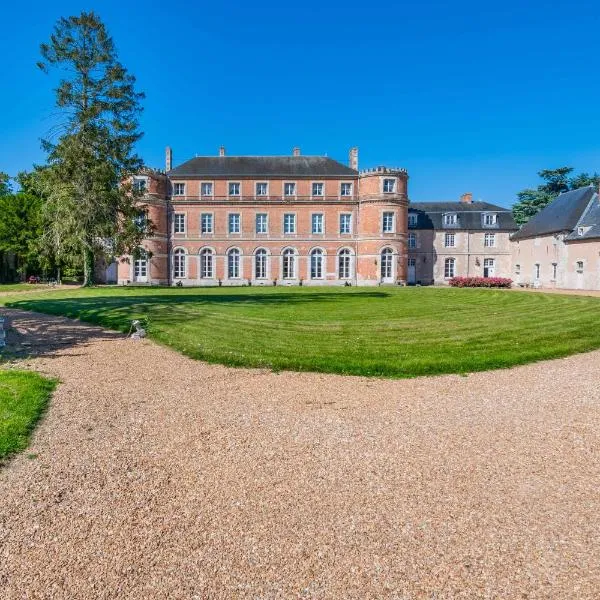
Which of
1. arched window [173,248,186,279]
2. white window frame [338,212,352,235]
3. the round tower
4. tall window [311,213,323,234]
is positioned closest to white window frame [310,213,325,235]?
tall window [311,213,323,234]

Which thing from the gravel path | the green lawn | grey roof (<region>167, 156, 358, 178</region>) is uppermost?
grey roof (<region>167, 156, 358, 178</region>)

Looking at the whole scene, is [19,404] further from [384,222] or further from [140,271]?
[384,222]

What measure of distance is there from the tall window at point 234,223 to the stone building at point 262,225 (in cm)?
9

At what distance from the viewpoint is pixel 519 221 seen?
5391 cm

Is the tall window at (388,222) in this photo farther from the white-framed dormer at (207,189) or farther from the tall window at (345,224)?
the white-framed dormer at (207,189)

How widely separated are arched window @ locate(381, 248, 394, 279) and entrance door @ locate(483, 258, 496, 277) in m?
11.7

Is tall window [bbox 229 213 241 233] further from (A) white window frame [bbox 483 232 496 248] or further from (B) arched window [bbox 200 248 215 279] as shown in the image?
(A) white window frame [bbox 483 232 496 248]

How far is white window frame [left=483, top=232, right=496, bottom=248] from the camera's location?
42812 millimetres

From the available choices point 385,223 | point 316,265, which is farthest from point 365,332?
point 316,265

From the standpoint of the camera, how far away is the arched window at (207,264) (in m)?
39.3

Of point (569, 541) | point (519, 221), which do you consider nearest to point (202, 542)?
point (569, 541)

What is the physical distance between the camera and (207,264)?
3953 centimetres

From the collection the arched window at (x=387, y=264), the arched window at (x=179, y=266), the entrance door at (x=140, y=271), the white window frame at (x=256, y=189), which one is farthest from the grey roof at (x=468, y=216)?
the entrance door at (x=140, y=271)

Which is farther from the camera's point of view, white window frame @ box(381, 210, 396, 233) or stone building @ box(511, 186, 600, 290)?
white window frame @ box(381, 210, 396, 233)
